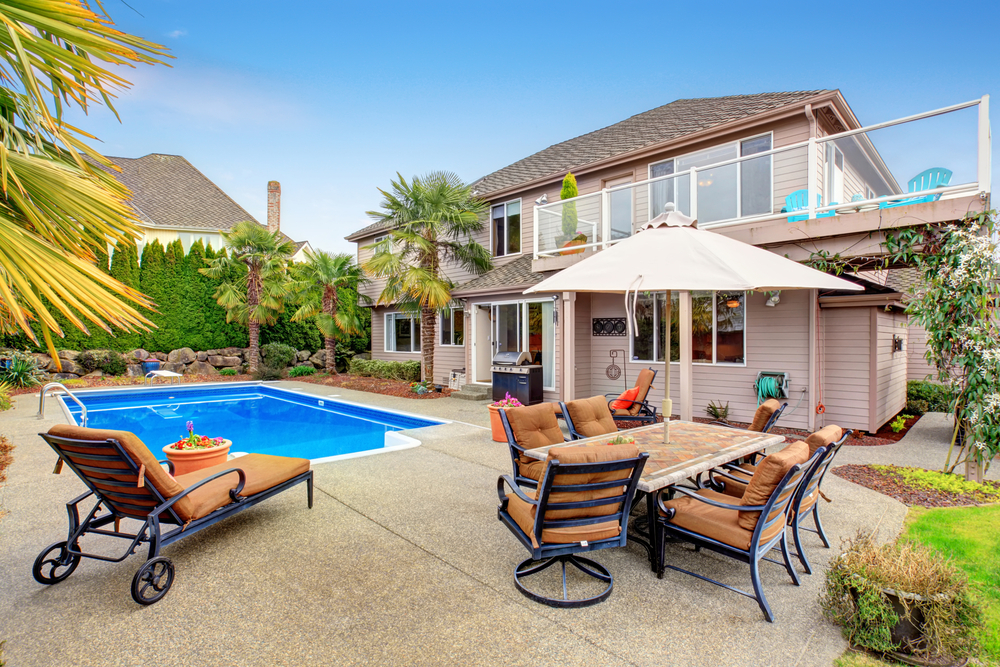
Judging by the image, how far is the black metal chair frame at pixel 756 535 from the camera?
3.03 m

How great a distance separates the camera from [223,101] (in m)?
14.4

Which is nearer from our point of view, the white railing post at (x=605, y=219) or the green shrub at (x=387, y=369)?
the white railing post at (x=605, y=219)

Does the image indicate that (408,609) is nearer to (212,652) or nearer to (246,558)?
(212,652)

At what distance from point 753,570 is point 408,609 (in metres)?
2.18

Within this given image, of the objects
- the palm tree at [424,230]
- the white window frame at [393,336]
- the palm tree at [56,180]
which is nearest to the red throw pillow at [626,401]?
the palm tree at [424,230]

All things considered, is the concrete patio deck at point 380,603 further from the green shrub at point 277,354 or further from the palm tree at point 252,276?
the green shrub at point 277,354

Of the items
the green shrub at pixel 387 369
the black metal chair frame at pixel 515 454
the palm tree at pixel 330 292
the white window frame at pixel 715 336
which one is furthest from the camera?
the palm tree at pixel 330 292

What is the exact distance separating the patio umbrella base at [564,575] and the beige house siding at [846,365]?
22.9ft

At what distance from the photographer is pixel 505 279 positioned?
12797mm

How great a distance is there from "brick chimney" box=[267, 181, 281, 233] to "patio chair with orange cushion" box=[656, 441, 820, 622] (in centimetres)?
3131

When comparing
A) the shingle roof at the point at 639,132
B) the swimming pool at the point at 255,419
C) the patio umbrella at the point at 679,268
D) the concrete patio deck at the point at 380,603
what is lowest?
the swimming pool at the point at 255,419

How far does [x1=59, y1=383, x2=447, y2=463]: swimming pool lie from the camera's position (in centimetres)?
891

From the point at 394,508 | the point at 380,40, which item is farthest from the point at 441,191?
the point at 394,508

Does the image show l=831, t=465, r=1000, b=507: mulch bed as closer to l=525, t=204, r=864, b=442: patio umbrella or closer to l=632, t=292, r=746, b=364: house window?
l=525, t=204, r=864, b=442: patio umbrella
